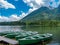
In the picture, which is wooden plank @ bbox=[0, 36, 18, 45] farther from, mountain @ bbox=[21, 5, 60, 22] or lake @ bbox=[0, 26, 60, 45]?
mountain @ bbox=[21, 5, 60, 22]

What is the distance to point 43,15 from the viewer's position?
11.2 feet

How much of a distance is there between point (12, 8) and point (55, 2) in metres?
0.83

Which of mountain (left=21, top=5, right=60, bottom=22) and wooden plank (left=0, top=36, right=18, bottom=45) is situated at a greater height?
mountain (left=21, top=5, right=60, bottom=22)

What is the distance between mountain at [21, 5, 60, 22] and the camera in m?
3.37

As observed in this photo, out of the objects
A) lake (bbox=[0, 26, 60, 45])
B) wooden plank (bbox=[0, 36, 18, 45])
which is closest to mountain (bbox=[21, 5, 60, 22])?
lake (bbox=[0, 26, 60, 45])

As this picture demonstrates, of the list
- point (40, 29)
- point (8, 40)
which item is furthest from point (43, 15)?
point (8, 40)

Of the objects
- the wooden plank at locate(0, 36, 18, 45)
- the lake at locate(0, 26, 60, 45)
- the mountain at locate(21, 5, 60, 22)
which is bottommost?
the wooden plank at locate(0, 36, 18, 45)

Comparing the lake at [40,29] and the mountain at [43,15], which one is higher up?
the mountain at [43,15]

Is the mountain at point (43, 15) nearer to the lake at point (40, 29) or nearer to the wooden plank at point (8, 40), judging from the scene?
the lake at point (40, 29)

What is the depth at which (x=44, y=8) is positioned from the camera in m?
3.39

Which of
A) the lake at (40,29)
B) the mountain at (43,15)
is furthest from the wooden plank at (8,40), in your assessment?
the mountain at (43,15)

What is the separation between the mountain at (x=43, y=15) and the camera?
3.37 metres

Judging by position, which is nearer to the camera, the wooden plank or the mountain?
the wooden plank

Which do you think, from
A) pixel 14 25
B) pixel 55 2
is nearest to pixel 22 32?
pixel 14 25
